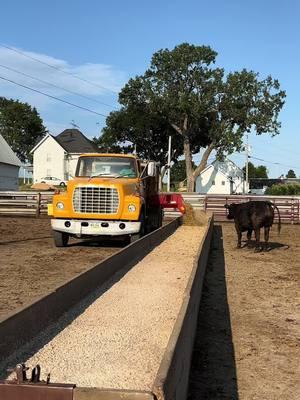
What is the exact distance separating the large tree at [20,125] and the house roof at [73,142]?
12.4 m

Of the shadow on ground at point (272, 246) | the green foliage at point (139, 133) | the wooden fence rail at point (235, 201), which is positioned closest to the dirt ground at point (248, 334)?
the shadow on ground at point (272, 246)

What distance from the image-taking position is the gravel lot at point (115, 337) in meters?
4.20

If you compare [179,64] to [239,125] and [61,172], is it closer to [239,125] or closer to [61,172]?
[239,125]

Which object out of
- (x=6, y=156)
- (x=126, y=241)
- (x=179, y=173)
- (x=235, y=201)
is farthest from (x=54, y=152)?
(x=126, y=241)

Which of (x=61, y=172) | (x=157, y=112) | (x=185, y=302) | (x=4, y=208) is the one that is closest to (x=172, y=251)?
(x=185, y=302)

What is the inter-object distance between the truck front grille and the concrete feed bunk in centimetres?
578

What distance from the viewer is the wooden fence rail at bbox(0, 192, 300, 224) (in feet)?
94.0

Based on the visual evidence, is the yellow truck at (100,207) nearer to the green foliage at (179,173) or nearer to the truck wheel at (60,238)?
the truck wheel at (60,238)

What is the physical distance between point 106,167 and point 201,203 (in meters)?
15.9

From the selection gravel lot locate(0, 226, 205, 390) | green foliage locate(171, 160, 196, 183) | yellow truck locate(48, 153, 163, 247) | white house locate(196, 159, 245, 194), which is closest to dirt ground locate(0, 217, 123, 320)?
yellow truck locate(48, 153, 163, 247)

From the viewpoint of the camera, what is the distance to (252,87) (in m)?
59.3

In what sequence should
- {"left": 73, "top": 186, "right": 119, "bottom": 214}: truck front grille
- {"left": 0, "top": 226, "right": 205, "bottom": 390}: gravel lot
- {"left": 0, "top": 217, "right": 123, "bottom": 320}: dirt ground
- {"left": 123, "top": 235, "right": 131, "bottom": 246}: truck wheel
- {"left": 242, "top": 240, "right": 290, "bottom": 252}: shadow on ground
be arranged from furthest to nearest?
{"left": 242, "top": 240, "right": 290, "bottom": 252}: shadow on ground
{"left": 123, "top": 235, "right": 131, "bottom": 246}: truck wheel
{"left": 73, "top": 186, "right": 119, "bottom": 214}: truck front grille
{"left": 0, "top": 217, "right": 123, "bottom": 320}: dirt ground
{"left": 0, "top": 226, "right": 205, "bottom": 390}: gravel lot

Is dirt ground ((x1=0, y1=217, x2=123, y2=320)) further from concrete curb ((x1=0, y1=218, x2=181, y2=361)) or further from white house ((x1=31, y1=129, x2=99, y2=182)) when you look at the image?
white house ((x1=31, y1=129, x2=99, y2=182))

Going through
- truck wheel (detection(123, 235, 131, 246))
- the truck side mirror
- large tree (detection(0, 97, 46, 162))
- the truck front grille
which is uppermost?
large tree (detection(0, 97, 46, 162))
